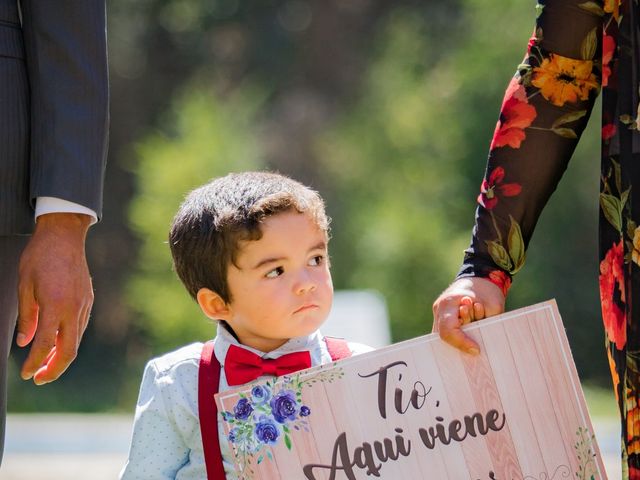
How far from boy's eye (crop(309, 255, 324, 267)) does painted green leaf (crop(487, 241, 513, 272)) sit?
13.3 inches

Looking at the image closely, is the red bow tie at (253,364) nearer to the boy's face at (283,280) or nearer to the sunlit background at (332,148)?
the boy's face at (283,280)

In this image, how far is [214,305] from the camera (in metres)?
2.29

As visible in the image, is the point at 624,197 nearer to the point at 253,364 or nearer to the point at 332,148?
the point at 253,364

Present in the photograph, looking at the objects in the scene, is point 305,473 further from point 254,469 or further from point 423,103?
point 423,103

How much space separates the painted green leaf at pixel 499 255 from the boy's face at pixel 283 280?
332mm

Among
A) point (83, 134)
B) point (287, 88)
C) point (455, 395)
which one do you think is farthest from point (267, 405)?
point (287, 88)

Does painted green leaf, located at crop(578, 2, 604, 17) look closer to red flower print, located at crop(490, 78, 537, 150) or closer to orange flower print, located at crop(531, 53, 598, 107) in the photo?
orange flower print, located at crop(531, 53, 598, 107)

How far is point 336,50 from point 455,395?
13.2 metres

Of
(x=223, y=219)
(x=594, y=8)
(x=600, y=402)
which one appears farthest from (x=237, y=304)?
(x=600, y=402)

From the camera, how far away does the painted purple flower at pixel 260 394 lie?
1923 millimetres

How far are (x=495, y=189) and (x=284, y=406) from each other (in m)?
0.61

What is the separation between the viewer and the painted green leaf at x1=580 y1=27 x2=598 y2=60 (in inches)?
83.4

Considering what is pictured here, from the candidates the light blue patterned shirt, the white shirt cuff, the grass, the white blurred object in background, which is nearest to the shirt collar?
the light blue patterned shirt

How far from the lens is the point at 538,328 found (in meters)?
1.93
